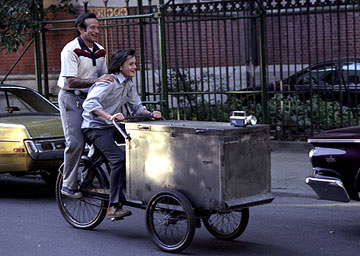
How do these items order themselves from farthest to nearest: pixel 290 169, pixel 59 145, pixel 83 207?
pixel 290 169, pixel 59 145, pixel 83 207

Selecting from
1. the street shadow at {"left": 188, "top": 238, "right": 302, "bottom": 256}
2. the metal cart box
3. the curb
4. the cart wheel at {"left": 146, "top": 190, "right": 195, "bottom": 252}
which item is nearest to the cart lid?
the metal cart box

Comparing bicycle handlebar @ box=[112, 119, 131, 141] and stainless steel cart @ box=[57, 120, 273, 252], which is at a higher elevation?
bicycle handlebar @ box=[112, 119, 131, 141]

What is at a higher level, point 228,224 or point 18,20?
point 18,20

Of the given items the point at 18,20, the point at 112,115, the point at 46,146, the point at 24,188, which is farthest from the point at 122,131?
the point at 18,20

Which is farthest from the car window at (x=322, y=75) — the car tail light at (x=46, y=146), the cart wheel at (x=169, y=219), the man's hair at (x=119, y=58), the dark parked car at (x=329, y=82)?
the cart wheel at (x=169, y=219)

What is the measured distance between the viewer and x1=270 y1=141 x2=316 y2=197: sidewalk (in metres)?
9.38

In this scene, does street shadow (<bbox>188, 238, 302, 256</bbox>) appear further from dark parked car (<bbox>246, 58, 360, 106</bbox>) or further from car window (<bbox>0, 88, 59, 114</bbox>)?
dark parked car (<bbox>246, 58, 360, 106</bbox>)

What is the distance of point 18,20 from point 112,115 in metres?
7.76

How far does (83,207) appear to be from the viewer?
7711 millimetres

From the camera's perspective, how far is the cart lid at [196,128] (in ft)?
19.4

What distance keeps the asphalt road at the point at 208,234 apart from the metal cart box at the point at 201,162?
513 mm

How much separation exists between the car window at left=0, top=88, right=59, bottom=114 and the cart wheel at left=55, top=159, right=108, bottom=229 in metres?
2.55

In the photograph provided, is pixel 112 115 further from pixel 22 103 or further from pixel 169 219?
pixel 22 103

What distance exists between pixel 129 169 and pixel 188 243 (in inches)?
38.2
